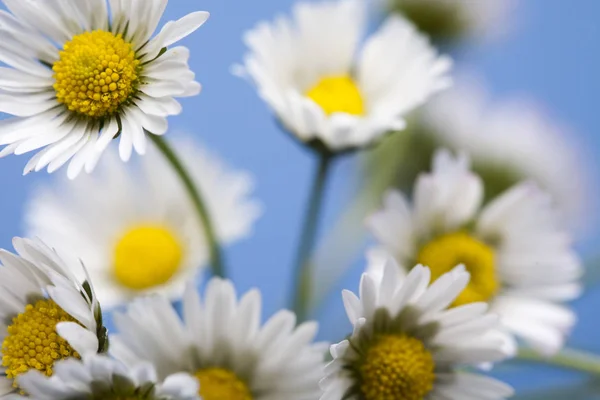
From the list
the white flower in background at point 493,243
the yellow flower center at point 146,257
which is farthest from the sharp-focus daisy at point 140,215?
the white flower in background at point 493,243

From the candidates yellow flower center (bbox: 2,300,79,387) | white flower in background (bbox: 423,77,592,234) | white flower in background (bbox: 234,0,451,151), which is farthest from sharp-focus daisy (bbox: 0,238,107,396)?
white flower in background (bbox: 423,77,592,234)

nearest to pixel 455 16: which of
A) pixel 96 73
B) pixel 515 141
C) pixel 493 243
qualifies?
pixel 515 141

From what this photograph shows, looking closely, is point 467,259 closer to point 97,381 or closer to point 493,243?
point 493,243

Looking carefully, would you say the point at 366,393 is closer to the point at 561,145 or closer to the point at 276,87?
the point at 276,87

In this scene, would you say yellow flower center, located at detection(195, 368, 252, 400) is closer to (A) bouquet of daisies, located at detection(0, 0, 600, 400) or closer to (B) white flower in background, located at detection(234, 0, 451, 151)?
(A) bouquet of daisies, located at detection(0, 0, 600, 400)

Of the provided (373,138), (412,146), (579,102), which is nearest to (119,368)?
(373,138)

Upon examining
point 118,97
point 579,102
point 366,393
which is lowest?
point 366,393

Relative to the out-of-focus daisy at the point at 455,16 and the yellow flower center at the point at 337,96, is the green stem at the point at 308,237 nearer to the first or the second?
the yellow flower center at the point at 337,96

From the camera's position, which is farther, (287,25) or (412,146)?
(412,146)
